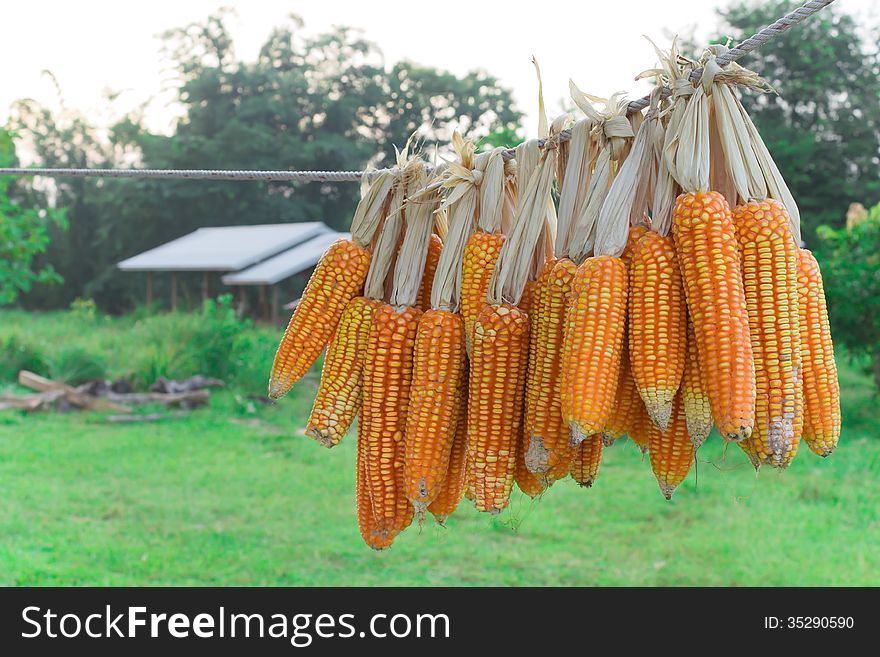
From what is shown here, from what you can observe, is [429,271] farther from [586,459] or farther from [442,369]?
[586,459]

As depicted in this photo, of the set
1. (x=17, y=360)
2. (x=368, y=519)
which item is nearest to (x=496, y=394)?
(x=368, y=519)

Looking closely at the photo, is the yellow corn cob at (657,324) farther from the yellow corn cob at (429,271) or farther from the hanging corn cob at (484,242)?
the yellow corn cob at (429,271)

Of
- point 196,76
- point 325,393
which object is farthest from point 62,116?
point 325,393

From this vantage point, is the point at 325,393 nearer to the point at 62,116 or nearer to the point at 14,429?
the point at 14,429

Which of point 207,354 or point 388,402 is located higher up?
point 388,402

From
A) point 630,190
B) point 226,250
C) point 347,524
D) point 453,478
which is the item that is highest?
point 226,250

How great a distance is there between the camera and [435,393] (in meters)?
1.59

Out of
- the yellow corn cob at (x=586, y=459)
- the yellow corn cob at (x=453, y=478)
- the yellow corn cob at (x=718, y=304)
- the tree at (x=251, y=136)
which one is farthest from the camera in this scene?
the tree at (x=251, y=136)

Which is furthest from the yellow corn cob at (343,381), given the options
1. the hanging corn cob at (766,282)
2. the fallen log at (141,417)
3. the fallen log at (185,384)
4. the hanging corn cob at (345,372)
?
the fallen log at (185,384)

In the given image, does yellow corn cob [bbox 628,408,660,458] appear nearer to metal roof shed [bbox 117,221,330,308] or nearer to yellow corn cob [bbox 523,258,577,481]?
yellow corn cob [bbox 523,258,577,481]

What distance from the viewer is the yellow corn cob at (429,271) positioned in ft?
5.82

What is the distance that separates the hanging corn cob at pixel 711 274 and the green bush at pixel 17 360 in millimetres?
12337

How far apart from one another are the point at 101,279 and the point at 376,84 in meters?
10.9

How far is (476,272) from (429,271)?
20 cm
